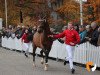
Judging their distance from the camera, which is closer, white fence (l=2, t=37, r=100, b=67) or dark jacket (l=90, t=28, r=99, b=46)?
white fence (l=2, t=37, r=100, b=67)

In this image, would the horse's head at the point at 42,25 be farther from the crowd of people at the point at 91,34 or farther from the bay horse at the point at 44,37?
the crowd of people at the point at 91,34

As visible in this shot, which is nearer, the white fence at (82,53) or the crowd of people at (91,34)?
the white fence at (82,53)

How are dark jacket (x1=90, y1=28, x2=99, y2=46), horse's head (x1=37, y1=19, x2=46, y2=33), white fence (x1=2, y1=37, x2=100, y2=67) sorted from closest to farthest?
white fence (x1=2, y1=37, x2=100, y2=67)
horse's head (x1=37, y1=19, x2=46, y2=33)
dark jacket (x1=90, y1=28, x2=99, y2=46)

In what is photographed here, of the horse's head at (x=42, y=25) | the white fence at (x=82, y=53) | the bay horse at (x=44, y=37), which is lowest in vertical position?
the white fence at (x=82, y=53)

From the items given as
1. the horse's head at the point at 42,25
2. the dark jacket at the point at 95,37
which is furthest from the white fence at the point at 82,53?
the horse's head at the point at 42,25

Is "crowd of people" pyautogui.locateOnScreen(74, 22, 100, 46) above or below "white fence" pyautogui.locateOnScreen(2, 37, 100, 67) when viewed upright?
above

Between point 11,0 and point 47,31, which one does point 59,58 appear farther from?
point 11,0

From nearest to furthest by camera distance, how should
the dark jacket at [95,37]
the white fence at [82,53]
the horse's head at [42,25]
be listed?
the white fence at [82,53]
the horse's head at [42,25]
the dark jacket at [95,37]

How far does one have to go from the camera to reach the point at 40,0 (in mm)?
48375

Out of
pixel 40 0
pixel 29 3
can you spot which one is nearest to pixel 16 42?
pixel 40 0

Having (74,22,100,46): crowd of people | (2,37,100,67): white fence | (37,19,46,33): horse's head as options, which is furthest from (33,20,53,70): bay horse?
(74,22,100,46): crowd of people

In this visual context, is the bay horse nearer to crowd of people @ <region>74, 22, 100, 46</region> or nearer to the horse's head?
the horse's head

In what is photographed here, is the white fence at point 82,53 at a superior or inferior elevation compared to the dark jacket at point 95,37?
inferior

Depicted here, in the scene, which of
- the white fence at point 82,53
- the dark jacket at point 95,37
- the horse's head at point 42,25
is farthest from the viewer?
the dark jacket at point 95,37
